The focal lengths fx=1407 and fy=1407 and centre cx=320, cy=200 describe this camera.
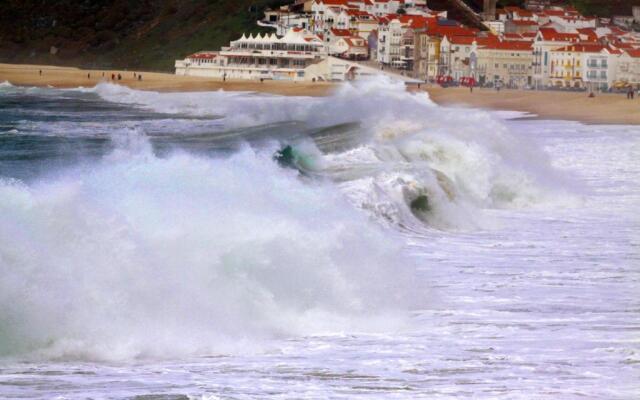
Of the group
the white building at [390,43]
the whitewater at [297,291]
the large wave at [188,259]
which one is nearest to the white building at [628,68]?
the white building at [390,43]

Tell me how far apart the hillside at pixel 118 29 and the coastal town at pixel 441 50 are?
16.3 ft

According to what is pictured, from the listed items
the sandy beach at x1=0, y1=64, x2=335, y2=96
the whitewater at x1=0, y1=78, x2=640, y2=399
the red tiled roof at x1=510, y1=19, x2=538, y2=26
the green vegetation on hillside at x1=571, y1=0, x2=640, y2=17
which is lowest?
the sandy beach at x1=0, y1=64, x2=335, y2=96

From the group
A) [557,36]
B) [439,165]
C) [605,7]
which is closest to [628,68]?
[557,36]

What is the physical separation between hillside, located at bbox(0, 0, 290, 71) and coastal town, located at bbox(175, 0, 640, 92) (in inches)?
196

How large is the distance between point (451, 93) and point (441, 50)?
25.1 metres

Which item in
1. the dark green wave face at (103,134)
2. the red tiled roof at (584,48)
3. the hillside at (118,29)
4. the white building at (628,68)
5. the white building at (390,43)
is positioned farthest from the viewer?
the hillside at (118,29)

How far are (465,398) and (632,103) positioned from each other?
54.3m

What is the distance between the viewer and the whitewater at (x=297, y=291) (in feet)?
30.9

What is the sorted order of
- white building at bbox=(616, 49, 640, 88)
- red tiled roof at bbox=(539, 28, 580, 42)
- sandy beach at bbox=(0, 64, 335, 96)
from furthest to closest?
red tiled roof at bbox=(539, 28, 580, 42)
white building at bbox=(616, 49, 640, 88)
sandy beach at bbox=(0, 64, 335, 96)

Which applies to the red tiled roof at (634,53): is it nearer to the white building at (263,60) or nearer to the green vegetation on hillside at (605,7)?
the white building at (263,60)

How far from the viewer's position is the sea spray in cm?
984

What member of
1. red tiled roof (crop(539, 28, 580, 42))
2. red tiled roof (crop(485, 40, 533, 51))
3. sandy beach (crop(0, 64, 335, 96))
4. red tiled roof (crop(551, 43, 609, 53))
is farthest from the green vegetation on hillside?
sandy beach (crop(0, 64, 335, 96))

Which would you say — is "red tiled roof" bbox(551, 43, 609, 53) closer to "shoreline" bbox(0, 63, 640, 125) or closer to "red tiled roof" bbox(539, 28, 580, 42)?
"red tiled roof" bbox(539, 28, 580, 42)

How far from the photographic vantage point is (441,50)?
98.6 metres
